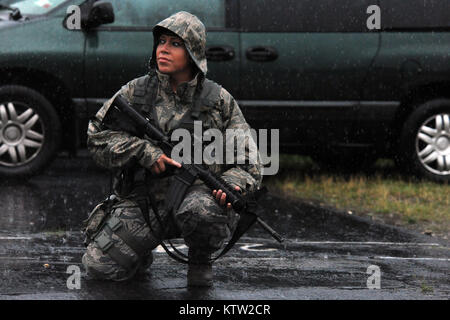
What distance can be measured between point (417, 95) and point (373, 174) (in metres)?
1.34

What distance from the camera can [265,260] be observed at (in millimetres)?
5832

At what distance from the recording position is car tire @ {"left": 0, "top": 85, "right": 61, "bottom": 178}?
8.82 m

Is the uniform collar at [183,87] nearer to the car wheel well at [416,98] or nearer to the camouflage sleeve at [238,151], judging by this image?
the camouflage sleeve at [238,151]

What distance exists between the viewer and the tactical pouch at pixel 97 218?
499cm

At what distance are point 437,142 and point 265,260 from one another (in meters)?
3.91

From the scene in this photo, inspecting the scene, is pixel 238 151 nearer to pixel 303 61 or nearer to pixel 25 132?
pixel 303 61

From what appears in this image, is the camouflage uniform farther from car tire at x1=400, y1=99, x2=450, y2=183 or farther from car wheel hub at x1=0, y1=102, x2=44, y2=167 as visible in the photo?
car tire at x1=400, y1=99, x2=450, y2=183

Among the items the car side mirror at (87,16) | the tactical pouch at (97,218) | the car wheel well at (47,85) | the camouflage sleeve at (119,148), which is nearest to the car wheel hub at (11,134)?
the car wheel well at (47,85)

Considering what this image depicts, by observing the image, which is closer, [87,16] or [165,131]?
[165,131]

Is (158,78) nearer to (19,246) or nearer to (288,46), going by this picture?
(19,246)

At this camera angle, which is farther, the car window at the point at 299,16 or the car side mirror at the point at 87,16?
the car window at the point at 299,16

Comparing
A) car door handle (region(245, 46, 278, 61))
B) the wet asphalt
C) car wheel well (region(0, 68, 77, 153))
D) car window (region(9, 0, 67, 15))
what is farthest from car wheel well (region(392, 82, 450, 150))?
car window (region(9, 0, 67, 15))

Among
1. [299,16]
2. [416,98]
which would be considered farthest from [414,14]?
[299,16]

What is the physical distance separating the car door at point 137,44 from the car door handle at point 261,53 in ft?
0.37
